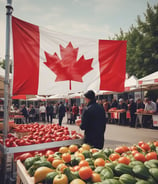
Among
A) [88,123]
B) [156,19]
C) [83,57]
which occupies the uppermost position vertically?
[156,19]

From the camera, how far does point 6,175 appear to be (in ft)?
11.5

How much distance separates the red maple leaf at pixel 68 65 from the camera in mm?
4160

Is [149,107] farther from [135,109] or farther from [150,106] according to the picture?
[135,109]

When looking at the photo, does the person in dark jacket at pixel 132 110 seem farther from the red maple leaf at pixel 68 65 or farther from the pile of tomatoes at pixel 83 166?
the pile of tomatoes at pixel 83 166

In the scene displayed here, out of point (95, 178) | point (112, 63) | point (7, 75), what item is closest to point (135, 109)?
point (112, 63)

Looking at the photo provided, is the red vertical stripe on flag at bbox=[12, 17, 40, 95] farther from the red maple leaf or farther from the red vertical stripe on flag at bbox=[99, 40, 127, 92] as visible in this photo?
the red vertical stripe on flag at bbox=[99, 40, 127, 92]

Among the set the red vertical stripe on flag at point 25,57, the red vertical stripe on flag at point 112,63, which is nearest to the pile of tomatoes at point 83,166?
the red vertical stripe on flag at point 25,57

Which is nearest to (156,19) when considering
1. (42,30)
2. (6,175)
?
(42,30)

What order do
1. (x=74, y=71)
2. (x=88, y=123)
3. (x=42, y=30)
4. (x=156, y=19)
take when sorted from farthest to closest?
(x=156, y=19) → (x=74, y=71) → (x=42, y=30) → (x=88, y=123)

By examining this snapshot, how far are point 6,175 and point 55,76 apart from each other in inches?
87.5

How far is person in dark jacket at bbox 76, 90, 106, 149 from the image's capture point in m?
3.72

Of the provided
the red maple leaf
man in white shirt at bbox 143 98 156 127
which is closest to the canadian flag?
the red maple leaf

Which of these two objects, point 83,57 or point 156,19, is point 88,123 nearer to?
point 83,57

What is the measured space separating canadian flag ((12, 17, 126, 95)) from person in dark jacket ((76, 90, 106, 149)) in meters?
0.65
